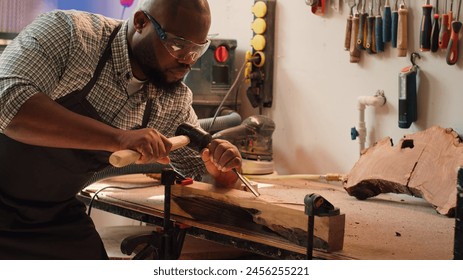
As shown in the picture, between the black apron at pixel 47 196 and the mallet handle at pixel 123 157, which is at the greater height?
the mallet handle at pixel 123 157

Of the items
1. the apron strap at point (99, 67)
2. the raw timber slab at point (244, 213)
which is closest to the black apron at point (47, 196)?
the apron strap at point (99, 67)

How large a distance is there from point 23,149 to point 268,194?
3.05 feet

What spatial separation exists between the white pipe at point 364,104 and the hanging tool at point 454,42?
32 centimetres

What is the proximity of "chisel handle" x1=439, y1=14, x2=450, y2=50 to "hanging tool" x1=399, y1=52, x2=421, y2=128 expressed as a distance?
0.42ft

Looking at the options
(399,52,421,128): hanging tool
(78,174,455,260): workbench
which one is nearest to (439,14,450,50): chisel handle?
(399,52,421,128): hanging tool

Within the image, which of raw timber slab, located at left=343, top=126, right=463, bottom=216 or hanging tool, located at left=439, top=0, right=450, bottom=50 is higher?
hanging tool, located at left=439, top=0, right=450, bottom=50

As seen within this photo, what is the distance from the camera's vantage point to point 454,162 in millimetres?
2246

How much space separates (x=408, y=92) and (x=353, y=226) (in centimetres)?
70

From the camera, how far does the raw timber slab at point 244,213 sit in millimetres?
1795

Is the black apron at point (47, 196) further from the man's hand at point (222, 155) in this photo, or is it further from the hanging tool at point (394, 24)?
the hanging tool at point (394, 24)

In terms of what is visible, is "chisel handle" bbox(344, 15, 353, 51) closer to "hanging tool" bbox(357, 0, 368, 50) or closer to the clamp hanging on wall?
"hanging tool" bbox(357, 0, 368, 50)

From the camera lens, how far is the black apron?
1.87m

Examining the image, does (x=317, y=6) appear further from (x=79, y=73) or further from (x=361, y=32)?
(x=79, y=73)
